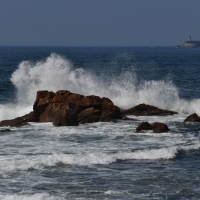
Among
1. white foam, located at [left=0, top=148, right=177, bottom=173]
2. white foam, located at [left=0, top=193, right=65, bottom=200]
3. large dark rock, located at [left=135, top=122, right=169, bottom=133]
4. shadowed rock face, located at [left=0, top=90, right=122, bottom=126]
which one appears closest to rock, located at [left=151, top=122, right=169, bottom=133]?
large dark rock, located at [left=135, top=122, right=169, bottom=133]

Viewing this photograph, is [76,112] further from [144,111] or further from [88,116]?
[144,111]

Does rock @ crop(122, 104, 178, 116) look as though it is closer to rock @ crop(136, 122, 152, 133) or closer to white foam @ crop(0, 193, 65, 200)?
rock @ crop(136, 122, 152, 133)

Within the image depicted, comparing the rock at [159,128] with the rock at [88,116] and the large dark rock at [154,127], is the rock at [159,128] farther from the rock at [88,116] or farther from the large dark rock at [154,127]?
the rock at [88,116]

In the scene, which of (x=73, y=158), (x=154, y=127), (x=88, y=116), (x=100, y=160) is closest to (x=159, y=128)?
(x=154, y=127)

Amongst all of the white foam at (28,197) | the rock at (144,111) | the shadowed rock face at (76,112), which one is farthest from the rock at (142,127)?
the white foam at (28,197)

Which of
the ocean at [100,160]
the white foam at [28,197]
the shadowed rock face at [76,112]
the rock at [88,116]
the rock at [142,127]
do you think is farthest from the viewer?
the rock at [88,116]

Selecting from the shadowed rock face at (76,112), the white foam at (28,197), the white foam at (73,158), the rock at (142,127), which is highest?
the shadowed rock face at (76,112)

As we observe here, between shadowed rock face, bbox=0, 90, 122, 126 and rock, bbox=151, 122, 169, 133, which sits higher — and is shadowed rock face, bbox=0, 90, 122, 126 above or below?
above

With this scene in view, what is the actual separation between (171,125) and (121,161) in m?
8.98

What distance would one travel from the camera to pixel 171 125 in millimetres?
30344

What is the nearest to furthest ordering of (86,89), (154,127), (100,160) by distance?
(100,160) → (154,127) → (86,89)

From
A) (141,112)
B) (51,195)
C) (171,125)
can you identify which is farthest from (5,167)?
(141,112)

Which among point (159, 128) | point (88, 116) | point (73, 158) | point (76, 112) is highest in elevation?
point (76, 112)

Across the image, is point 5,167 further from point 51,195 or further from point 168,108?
point 168,108
